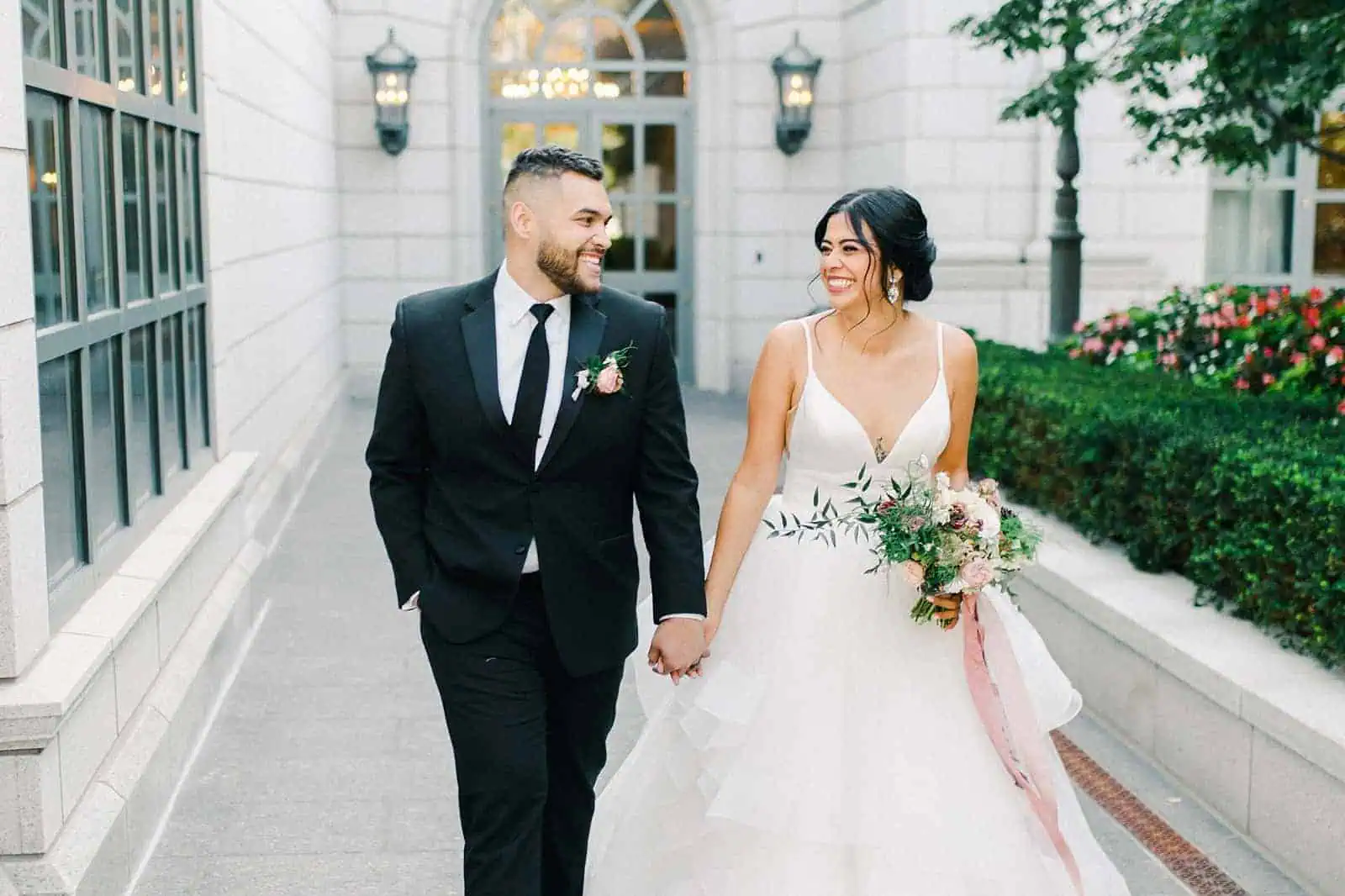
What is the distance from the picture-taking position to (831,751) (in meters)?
4.20

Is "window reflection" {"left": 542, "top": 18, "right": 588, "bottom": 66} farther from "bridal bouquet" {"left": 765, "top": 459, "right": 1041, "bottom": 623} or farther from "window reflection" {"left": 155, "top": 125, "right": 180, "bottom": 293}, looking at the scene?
"bridal bouquet" {"left": 765, "top": 459, "right": 1041, "bottom": 623}

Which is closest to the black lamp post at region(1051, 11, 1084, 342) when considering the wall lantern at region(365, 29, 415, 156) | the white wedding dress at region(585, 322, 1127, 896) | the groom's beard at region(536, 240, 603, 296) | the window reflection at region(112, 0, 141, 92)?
the window reflection at region(112, 0, 141, 92)

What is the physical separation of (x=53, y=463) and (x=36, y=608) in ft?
2.18

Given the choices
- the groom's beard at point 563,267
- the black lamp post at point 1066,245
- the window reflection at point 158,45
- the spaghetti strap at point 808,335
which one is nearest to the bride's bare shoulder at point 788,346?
the spaghetti strap at point 808,335

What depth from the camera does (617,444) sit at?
3.96 metres

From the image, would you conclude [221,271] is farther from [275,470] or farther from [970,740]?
[970,740]

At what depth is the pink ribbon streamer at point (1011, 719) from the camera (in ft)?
13.8

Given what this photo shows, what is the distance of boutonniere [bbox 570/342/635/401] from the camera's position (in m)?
3.86

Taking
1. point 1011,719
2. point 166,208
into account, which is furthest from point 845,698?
point 166,208

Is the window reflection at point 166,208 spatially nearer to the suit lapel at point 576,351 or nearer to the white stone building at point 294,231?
the white stone building at point 294,231

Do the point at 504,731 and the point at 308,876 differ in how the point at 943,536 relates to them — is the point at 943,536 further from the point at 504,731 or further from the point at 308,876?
the point at 308,876

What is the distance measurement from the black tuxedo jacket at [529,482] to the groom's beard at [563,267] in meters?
0.11

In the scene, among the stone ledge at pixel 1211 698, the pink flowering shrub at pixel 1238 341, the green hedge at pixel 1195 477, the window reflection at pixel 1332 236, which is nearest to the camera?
the stone ledge at pixel 1211 698

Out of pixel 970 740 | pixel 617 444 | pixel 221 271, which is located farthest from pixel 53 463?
pixel 221 271
